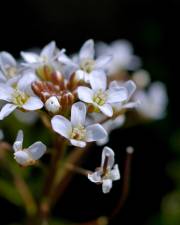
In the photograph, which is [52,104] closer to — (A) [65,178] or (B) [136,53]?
(A) [65,178]

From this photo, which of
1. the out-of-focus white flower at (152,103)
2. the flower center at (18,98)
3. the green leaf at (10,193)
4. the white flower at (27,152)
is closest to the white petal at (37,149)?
the white flower at (27,152)

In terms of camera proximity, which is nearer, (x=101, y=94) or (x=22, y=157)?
(x=22, y=157)

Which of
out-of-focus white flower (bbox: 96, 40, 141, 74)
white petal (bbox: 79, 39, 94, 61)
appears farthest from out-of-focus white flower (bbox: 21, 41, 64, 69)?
out-of-focus white flower (bbox: 96, 40, 141, 74)

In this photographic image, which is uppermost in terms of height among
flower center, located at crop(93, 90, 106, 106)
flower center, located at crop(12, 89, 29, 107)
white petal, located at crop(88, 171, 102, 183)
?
flower center, located at crop(12, 89, 29, 107)

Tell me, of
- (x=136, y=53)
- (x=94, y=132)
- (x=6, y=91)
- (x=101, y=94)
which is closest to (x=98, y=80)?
(x=101, y=94)

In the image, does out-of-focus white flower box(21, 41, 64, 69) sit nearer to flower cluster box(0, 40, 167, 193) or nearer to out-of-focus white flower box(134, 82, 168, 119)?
flower cluster box(0, 40, 167, 193)

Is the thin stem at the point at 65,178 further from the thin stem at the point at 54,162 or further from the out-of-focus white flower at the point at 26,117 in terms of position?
the out-of-focus white flower at the point at 26,117

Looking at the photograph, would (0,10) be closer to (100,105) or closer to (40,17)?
(40,17)
